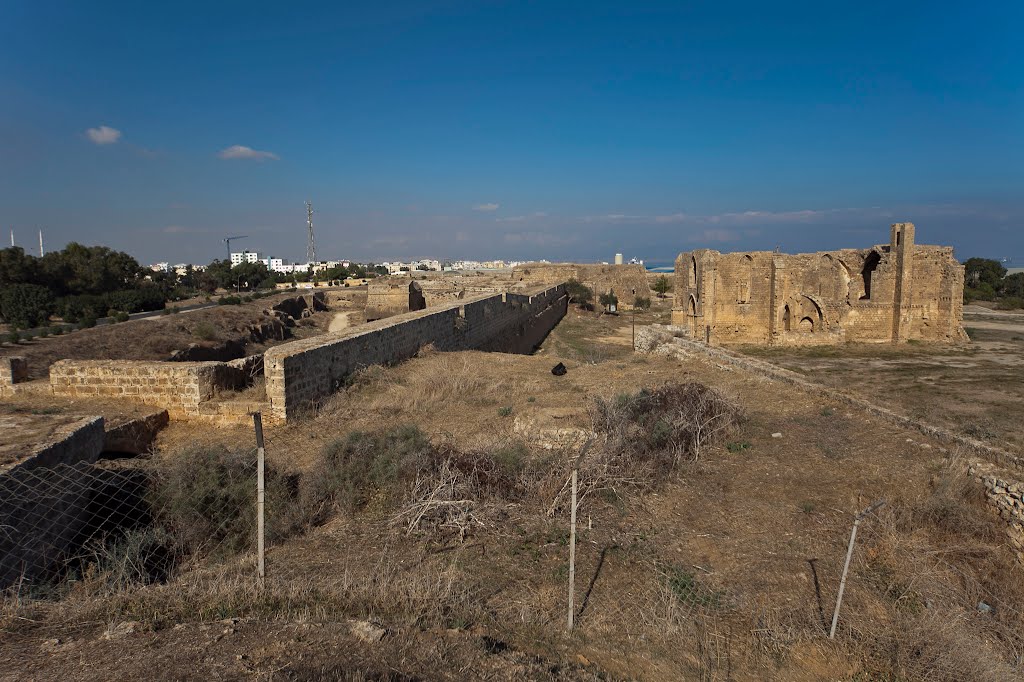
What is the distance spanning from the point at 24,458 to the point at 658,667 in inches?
212

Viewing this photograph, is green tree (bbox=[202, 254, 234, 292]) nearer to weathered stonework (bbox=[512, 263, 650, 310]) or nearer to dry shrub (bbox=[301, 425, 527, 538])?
weathered stonework (bbox=[512, 263, 650, 310])

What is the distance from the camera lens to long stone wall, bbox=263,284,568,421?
7.85 meters

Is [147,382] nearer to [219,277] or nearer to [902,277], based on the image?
[902,277]

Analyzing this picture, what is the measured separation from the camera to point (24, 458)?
15.4 feet

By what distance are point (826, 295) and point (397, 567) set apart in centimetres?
2310

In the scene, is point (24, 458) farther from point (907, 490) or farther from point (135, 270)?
point (135, 270)

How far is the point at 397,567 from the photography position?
13.6ft

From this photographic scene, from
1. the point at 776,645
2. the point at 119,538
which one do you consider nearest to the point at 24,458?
the point at 119,538

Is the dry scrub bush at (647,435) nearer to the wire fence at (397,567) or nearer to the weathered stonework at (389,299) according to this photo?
the wire fence at (397,567)

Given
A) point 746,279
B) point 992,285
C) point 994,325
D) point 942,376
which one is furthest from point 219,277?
point 992,285

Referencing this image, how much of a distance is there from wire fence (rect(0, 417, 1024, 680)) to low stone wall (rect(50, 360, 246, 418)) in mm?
2165

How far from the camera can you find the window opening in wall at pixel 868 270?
21734 mm

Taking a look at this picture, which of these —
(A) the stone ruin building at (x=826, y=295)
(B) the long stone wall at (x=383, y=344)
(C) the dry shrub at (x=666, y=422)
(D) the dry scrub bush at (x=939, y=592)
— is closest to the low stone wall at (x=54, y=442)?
(B) the long stone wall at (x=383, y=344)

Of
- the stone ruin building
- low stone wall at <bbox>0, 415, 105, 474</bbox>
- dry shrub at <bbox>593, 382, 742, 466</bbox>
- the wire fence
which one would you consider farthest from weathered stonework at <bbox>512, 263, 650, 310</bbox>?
the wire fence
